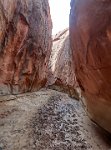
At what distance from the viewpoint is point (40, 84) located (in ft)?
33.9

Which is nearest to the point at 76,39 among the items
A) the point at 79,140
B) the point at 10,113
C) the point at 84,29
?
the point at 84,29

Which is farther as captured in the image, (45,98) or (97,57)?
(45,98)

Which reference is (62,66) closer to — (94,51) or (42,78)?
(42,78)

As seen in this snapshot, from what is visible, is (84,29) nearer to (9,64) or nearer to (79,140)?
(79,140)

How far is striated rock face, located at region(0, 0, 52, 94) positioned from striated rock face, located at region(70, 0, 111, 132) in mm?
2595

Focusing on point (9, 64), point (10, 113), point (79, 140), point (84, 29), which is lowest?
point (79, 140)

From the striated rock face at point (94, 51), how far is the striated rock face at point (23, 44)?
259 centimetres

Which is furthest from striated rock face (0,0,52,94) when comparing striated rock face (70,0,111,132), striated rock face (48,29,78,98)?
striated rock face (48,29,78,98)

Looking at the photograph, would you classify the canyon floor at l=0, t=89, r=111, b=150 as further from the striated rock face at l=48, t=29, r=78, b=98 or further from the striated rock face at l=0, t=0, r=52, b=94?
the striated rock face at l=48, t=29, r=78, b=98

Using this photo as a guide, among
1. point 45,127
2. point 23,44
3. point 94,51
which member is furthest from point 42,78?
point 94,51

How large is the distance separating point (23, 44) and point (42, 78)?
2455 mm

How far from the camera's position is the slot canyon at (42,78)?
441 cm

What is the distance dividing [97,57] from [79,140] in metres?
1.94

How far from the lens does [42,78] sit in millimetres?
10375
